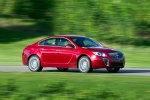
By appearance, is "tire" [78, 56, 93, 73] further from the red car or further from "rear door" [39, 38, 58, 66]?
"rear door" [39, 38, 58, 66]

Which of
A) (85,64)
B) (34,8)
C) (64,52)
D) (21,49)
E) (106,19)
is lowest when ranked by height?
(85,64)

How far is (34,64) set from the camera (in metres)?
22.8

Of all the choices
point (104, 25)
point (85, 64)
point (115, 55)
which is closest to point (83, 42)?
point (85, 64)

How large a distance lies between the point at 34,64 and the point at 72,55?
1.86 meters

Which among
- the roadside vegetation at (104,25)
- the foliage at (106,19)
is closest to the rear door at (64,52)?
the roadside vegetation at (104,25)

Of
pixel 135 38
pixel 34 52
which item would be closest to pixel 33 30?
pixel 135 38

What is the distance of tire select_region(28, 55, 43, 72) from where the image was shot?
22719mm

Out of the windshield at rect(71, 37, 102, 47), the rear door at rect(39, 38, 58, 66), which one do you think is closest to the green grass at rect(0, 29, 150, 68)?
the windshield at rect(71, 37, 102, 47)

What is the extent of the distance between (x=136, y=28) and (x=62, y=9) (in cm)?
491

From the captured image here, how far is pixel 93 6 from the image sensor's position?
3562 centimetres

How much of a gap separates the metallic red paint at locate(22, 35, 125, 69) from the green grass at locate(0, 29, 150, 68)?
15.6ft

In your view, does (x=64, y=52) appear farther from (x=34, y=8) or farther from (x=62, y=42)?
(x=34, y=8)

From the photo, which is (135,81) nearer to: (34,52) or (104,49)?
(104,49)

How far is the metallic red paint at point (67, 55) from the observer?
839 inches
